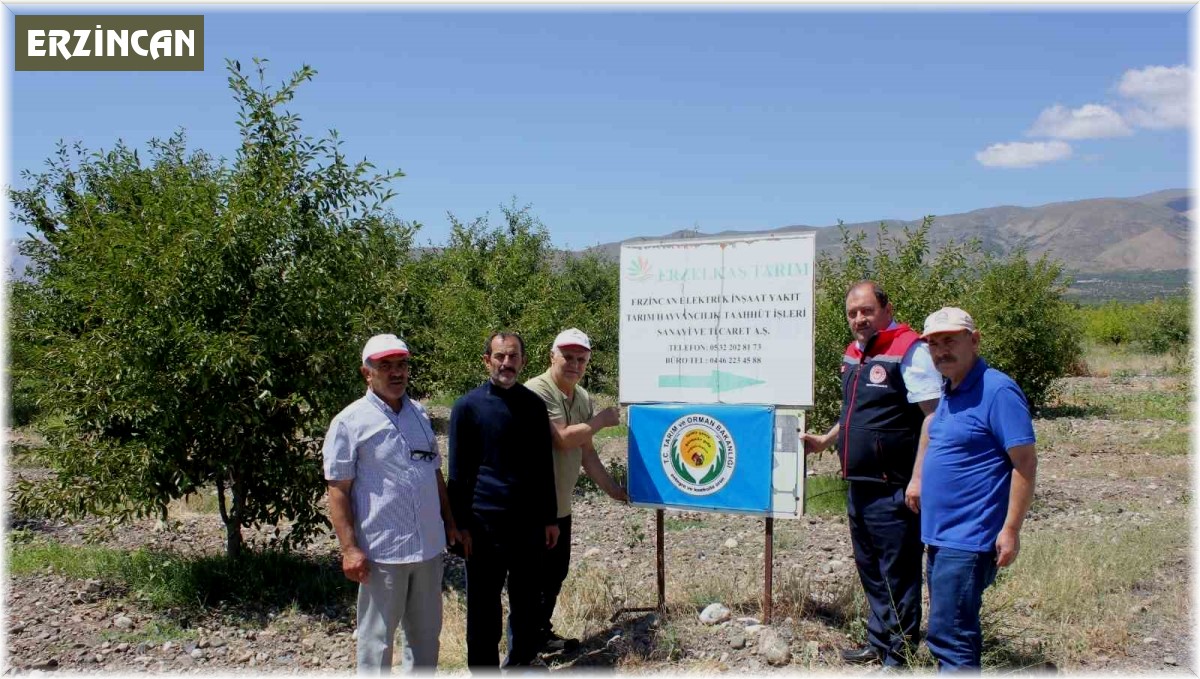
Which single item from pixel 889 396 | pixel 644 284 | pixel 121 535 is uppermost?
pixel 644 284

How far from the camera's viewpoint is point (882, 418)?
4879mm

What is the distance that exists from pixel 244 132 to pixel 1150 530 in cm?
900

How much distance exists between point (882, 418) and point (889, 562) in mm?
779

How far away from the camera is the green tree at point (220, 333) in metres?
6.54

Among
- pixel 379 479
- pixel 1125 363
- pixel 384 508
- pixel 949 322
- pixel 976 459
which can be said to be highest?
pixel 949 322

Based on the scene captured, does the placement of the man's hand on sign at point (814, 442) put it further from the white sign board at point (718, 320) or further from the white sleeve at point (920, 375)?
the white sleeve at point (920, 375)

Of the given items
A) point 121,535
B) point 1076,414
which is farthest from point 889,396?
point 1076,414

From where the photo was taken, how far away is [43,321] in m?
7.95

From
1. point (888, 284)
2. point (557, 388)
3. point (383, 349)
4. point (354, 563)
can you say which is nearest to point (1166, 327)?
point (888, 284)

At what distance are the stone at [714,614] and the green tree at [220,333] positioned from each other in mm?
3150

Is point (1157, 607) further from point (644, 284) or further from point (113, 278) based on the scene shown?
point (113, 278)

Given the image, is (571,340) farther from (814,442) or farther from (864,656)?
(864,656)

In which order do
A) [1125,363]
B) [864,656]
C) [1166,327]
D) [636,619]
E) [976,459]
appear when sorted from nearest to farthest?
[976,459] < [864,656] < [636,619] < [1125,363] < [1166,327]

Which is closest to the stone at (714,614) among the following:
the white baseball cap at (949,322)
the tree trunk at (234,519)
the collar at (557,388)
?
the collar at (557,388)
